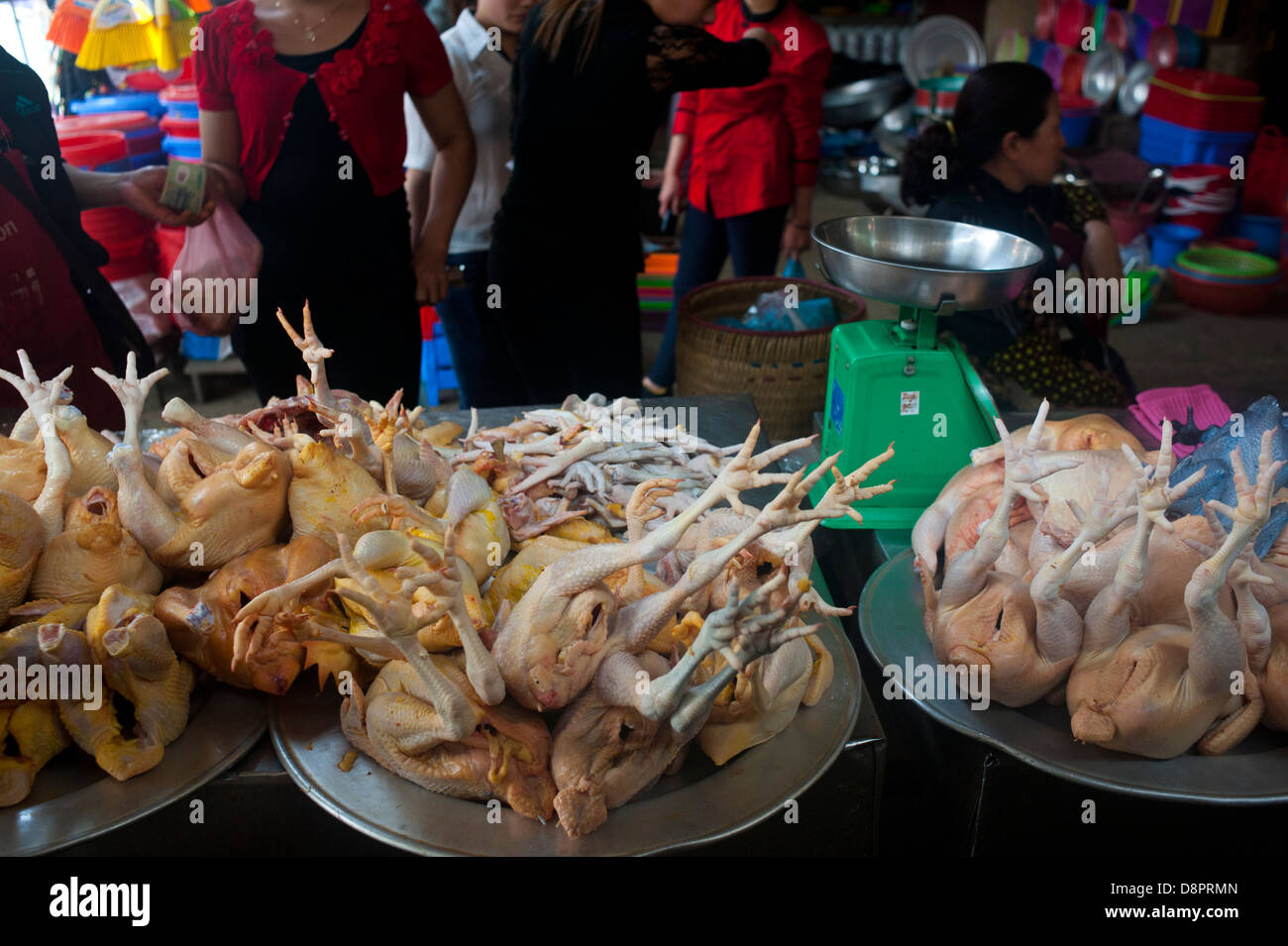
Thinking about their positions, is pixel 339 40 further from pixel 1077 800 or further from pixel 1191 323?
pixel 1191 323

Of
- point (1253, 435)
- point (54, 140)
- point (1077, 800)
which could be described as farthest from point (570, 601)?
point (54, 140)

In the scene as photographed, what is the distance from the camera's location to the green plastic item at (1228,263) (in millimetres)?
6152

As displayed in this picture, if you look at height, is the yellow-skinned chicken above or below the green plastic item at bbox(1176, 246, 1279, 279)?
below

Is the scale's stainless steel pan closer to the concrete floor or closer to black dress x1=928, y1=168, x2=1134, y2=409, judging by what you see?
black dress x1=928, y1=168, x2=1134, y2=409

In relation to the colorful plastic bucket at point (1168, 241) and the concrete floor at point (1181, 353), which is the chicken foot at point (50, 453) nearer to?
the concrete floor at point (1181, 353)

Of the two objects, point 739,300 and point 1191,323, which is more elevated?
point 739,300

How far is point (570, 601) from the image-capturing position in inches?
56.4

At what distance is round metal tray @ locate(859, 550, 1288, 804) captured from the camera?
4.94 ft

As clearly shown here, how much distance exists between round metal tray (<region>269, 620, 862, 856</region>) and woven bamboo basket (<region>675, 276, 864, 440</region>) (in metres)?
1.87

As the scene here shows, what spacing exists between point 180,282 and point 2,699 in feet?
4.84

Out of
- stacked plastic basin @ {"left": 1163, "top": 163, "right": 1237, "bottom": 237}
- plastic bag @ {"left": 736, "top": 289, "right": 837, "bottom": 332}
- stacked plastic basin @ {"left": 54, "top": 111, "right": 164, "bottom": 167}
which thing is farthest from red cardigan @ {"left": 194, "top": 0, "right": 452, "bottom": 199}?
stacked plastic basin @ {"left": 1163, "top": 163, "right": 1237, "bottom": 237}

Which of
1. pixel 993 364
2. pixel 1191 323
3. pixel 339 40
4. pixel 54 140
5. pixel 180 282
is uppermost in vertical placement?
pixel 339 40

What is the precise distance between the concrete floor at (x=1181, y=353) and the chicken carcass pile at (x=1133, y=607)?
3.62 meters

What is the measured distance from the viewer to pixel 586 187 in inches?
126
